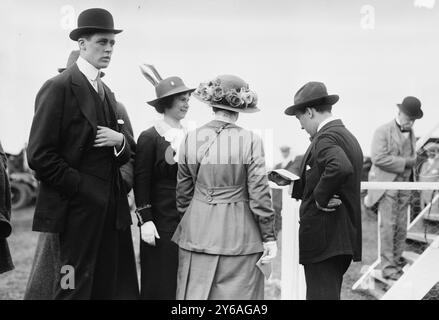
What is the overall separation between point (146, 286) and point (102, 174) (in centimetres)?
102

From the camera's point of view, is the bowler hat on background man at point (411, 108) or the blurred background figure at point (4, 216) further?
the bowler hat on background man at point (411, 108)

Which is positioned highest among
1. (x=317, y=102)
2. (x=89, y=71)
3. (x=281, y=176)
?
(x=89, y=71)

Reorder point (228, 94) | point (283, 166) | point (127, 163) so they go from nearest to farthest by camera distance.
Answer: point (228, 94)
point (127, 163)
point (283, 166)

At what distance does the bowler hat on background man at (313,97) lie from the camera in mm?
3670

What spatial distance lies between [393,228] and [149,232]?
3.01 m

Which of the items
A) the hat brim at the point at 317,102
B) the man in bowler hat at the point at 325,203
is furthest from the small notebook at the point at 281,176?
the hat brim at the point at 317,102

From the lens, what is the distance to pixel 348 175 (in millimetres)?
3396

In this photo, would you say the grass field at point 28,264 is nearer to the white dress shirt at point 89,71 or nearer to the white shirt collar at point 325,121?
the white shirt collar at point 325,121

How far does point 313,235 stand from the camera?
3.58m

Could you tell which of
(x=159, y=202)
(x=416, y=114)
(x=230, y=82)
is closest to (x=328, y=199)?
(x=230, y=82)

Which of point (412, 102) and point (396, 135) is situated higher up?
point (412, 102)

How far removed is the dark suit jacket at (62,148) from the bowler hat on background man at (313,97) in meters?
1.33

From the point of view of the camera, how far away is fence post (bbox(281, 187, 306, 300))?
458cm

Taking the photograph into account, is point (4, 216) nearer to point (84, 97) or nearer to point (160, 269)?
point (84, 97)
